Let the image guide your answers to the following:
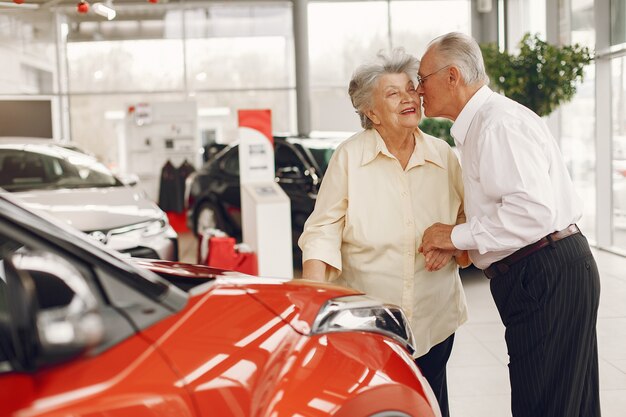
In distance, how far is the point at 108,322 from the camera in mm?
1511

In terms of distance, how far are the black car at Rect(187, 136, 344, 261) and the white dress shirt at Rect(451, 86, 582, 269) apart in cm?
518

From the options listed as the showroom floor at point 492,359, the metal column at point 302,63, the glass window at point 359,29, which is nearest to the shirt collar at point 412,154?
the showroom floor at point 492,359

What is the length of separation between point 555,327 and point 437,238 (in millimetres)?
465

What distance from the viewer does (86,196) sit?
641 cm

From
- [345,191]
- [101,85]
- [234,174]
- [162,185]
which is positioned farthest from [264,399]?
[101,85]

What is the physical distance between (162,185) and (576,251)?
1194cm

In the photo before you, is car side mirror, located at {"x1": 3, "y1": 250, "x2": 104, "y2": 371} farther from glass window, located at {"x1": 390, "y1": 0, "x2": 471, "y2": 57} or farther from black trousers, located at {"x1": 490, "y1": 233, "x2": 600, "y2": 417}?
glass window, located at {"x1": 390, "y1": 0, "x2": 471, "y2": 57}

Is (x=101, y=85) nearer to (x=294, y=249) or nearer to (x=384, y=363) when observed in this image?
(x=294, y=249)

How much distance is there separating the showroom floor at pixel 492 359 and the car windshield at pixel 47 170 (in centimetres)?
332

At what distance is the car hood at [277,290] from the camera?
1.88 meters

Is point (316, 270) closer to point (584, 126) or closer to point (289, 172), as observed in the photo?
point (289, 172)

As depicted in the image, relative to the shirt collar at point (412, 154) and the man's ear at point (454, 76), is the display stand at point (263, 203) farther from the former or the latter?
the man's ear at point (454, 76)

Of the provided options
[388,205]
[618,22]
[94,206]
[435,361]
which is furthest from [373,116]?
[618,22]

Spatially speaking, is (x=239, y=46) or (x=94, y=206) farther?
(x=239, y=46)
